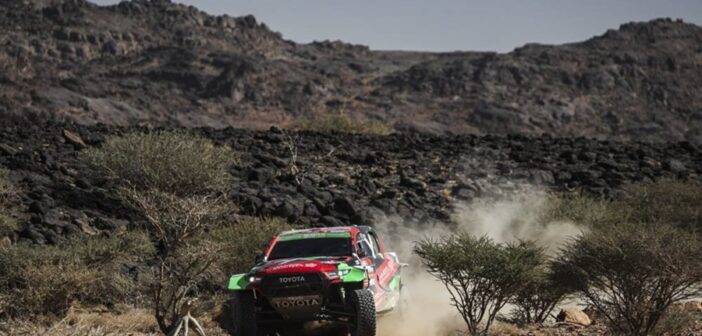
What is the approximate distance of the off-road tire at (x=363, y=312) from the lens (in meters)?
11.1

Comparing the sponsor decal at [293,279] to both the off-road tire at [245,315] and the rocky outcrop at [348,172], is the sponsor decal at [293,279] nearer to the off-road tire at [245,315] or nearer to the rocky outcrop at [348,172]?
the off-road tire at [245,315]

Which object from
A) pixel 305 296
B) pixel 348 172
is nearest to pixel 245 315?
pixel 305 296

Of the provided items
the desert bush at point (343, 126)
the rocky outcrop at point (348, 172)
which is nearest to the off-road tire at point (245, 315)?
the rocky outcrop at point (348, 172)

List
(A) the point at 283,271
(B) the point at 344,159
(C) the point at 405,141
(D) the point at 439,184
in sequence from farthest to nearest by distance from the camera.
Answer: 1. (C) the point at 405,141
2. (B) the point at 344,159
3. (D) the point at 439,184
4. (A) the point at 283,271

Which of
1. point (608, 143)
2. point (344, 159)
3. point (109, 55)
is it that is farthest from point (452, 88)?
point (344, 159)

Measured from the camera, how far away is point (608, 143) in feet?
148

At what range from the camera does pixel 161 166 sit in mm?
24953

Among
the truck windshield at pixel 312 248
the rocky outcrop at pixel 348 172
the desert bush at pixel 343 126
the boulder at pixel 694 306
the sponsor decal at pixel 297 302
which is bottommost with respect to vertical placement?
the desert bush at pixel 343 126

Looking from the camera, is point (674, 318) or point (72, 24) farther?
point (72, 24)

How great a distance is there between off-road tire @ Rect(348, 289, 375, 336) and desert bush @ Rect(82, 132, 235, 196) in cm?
1429

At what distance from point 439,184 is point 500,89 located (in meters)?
63.2

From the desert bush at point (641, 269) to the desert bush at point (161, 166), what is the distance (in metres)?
14.9

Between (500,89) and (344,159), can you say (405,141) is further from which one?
(500,89)

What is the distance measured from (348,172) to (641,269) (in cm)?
2397
